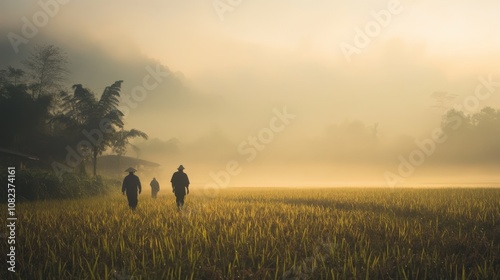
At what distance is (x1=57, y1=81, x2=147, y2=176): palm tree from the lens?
36.0m

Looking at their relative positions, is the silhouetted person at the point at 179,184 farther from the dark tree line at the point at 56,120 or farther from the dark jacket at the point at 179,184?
the dark tree line at the point at 56,120

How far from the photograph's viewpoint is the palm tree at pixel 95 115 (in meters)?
36.0

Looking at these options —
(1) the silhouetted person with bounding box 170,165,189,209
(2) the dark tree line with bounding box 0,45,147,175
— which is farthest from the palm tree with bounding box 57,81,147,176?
(1) the silhouetted person with bounding box 170,165,189,209

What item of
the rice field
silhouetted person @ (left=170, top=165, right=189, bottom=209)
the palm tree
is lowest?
the rice field

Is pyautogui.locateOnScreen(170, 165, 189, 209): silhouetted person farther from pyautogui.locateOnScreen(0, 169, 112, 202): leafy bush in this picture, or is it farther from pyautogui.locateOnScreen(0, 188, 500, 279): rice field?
pyautogui.locateOnScreen(0, 169, 112, 202): leafy bush

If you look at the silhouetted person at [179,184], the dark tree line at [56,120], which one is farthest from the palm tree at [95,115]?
the silhouetted person at [179,184]

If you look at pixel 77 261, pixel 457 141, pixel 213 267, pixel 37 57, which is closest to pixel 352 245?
pixel 213 267

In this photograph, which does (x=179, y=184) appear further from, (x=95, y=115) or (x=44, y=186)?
(x=95, y=115)

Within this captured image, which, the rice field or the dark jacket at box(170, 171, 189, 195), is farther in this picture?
the dark jacket at box(170, 171, 189, 195)

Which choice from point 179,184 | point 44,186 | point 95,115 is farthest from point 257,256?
point 95,115

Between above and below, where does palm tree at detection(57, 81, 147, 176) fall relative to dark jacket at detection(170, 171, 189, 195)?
above

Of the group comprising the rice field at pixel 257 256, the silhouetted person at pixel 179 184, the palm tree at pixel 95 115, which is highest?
the palm tree at pixel 95 115

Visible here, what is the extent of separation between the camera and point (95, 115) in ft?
121

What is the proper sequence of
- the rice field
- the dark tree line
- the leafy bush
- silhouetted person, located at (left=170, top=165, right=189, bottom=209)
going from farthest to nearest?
the dark tree line < the leafy bush < silhouetted person, located at (left=170, top=165, right=189, bottom=209) < the rice field
